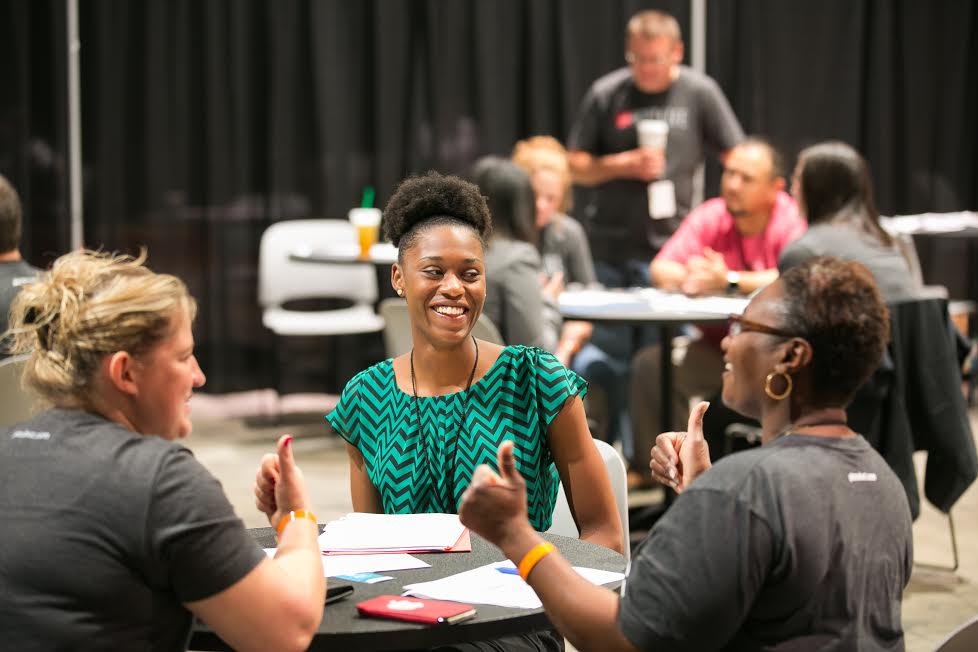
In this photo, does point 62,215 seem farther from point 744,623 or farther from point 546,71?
point 744,623

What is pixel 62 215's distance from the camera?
7324mm

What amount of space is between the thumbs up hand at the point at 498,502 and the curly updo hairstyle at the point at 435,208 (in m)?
0.98

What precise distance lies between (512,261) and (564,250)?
1.32m

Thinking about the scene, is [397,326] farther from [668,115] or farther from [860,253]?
[668,115]

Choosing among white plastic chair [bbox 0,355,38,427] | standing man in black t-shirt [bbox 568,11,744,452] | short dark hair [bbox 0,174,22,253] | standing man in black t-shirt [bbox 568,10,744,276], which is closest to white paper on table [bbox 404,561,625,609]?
white plastic chair [bbox 0,355,38,427]

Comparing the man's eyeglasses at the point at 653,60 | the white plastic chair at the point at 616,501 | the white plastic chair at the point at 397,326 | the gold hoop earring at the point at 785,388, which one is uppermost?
the man's eyeglasses at the point at 653,60

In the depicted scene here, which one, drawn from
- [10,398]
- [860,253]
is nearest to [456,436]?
[10,398]

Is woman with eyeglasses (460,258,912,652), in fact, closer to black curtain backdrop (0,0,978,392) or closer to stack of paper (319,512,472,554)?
stack of paper (319,512,472,554)

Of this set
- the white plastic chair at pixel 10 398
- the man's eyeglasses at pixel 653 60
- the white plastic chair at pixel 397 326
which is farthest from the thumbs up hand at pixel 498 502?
the man's eyeglasses at pixel 653 60

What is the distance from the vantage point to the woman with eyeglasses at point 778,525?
1.52m

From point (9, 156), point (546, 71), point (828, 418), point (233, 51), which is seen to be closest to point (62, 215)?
point (9, 156)

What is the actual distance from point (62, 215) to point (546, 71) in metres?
2.87

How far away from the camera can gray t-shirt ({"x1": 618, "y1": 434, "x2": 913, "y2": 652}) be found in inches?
59.4

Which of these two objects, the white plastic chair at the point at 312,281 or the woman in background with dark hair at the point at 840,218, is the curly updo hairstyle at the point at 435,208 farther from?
the white plastic chair at the point at 312,281
